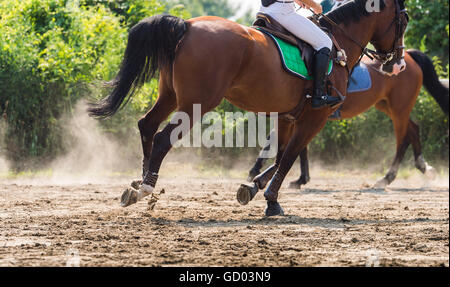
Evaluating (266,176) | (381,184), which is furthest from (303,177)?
(266,176)

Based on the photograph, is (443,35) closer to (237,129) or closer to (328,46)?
(237,129)

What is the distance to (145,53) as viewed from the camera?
6395 millimetres

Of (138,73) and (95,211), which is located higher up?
(138,73)

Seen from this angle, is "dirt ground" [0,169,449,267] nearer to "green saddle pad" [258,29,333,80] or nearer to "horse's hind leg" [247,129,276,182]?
"horse's hind leg" [247,129,276,182]

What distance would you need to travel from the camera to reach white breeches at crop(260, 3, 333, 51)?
6941mm

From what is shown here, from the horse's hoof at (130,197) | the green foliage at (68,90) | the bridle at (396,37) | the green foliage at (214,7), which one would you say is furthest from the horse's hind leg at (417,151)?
the green foliage at (214,7)

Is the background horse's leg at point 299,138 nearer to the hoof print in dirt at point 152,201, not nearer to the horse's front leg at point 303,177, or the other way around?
the hoof print in dirt at point 152,201

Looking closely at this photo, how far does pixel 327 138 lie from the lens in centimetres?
1401

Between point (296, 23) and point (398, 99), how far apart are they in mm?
4979

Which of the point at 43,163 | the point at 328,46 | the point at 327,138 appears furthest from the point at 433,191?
the point at 43,163

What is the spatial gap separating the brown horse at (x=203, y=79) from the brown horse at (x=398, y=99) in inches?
111

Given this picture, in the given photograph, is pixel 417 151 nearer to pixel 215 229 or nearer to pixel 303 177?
pixel 303 177

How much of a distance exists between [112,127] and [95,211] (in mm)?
5261

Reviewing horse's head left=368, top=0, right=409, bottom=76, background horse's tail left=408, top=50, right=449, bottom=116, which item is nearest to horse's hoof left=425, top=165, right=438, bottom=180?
background horse's tail left=408, top=50, right=449, bottom=116
